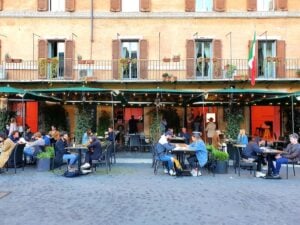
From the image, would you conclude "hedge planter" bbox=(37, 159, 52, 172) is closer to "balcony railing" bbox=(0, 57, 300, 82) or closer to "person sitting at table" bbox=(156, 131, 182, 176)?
"person sitting at table" bbox=(156, 131, 182, 176)

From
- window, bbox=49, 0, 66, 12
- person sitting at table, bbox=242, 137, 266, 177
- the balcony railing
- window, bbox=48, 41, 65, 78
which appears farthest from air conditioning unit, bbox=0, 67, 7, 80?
person sitting at table, bbox=242, 137, 266, 177


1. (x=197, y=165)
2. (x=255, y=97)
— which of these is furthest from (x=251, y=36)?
(x=197, y=165)

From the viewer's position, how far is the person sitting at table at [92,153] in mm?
12625

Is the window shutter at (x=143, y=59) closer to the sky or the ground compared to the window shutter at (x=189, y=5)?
closer to the ground

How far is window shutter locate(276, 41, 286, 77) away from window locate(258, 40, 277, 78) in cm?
20

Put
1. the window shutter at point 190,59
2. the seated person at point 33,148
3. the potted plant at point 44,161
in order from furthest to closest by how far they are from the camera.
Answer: the window shutter at point 190,59 < the seated person at point 33,148 < the potted plant at point 44,161

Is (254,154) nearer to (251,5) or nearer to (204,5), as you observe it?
(251,5)

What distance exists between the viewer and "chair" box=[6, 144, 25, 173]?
1271 cm

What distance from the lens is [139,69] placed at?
22.2 metres

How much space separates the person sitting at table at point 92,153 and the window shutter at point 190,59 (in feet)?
34.0

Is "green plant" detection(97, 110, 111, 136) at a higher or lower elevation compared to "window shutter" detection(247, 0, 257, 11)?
lower

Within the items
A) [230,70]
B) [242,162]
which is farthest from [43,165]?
[230,70]

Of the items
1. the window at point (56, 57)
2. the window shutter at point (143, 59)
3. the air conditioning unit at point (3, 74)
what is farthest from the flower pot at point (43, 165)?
the air conditioning unit at point (3, 74)

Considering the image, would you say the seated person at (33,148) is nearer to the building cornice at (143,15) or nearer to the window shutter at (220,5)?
the building cornice at (143,15)
